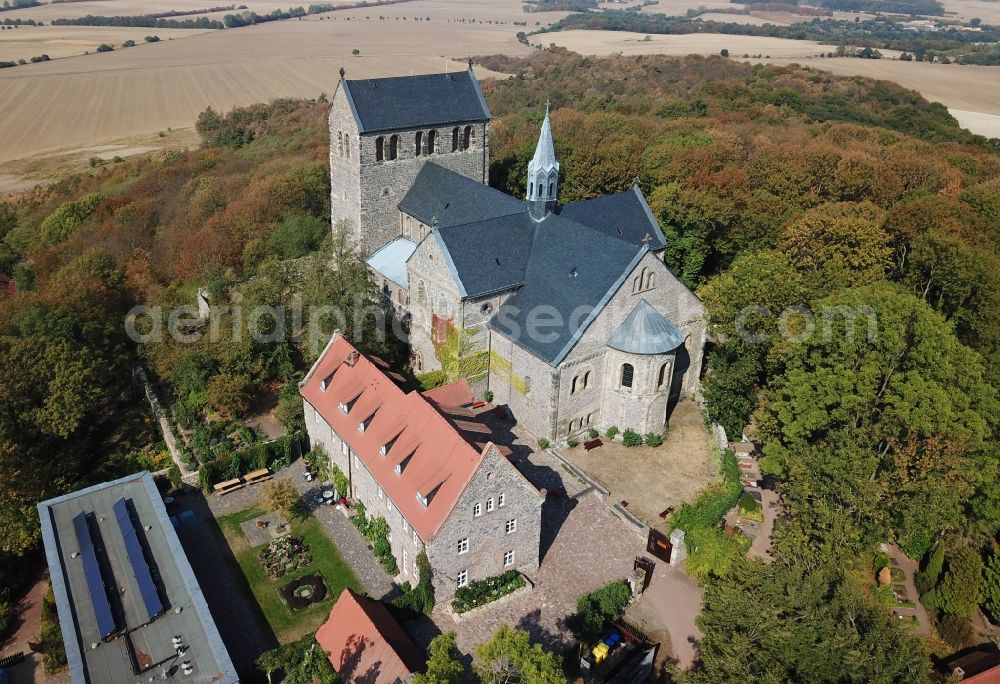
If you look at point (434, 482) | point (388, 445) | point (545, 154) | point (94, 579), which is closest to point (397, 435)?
point (388, 445)

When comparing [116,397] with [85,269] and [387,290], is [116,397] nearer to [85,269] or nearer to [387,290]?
[85,269]

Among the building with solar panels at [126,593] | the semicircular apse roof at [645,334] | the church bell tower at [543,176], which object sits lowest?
the building with solar panels at [126,593]

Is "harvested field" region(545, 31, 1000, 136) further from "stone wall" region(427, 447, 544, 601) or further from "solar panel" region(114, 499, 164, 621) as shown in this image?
"solar panel" region(114, 499, 164, 621)

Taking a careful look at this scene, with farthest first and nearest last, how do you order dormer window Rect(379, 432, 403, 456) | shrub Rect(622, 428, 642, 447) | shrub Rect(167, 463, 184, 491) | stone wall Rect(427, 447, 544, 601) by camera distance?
shrub Rect(622, 428, 642, 447) → shrub Rect(167, 463, 184, 491) → dormer window Rect(379, 432, 403, 456) → stone wall Rect(427, 447, 544, 601)

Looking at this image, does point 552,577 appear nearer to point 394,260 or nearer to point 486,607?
point 486,607

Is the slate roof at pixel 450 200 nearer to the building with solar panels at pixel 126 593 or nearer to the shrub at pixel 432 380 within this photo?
the shrub at pixel 432 380

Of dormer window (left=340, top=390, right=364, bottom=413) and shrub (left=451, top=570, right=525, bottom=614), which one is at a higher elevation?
dormer window (left=340, top=390, right=364, bottom=413)

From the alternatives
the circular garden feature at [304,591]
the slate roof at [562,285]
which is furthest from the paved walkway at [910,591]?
the circular garden feature at [304,591]

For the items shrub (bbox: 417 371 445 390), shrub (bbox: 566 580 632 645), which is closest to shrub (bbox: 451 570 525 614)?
shrub (bbox: 566 580 632 645)
